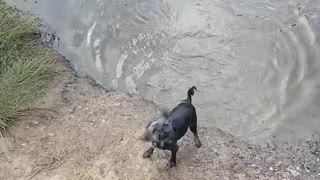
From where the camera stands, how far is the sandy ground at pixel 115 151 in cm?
549

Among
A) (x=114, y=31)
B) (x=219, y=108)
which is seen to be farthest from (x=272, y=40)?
(x=114, y=31)

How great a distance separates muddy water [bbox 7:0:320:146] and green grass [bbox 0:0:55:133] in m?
0.39

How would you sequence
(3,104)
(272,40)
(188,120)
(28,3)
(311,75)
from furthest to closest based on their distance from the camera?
(28,3), (272,40), (311,75), (3,104), (188,120)

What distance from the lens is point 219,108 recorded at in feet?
20.9

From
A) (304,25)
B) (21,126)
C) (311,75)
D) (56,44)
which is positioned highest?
(304,25)

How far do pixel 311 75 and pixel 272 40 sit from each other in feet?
2.42

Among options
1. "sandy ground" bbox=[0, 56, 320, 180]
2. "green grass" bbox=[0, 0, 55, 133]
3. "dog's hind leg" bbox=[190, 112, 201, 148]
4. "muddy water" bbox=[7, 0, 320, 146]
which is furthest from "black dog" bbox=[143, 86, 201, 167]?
"green grass" bbox=[0, 0, 55, 133]

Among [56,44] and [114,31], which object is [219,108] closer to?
[114,31]

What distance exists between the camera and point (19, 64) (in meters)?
6.60

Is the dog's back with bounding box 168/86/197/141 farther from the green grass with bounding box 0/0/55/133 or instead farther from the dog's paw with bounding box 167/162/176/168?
the green grass with bounding box 0/0/55/133

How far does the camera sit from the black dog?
5.11m

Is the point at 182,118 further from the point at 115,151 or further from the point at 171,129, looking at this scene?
the point at 115,151

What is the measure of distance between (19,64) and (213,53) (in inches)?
92.1

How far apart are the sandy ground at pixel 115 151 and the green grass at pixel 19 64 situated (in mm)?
165
